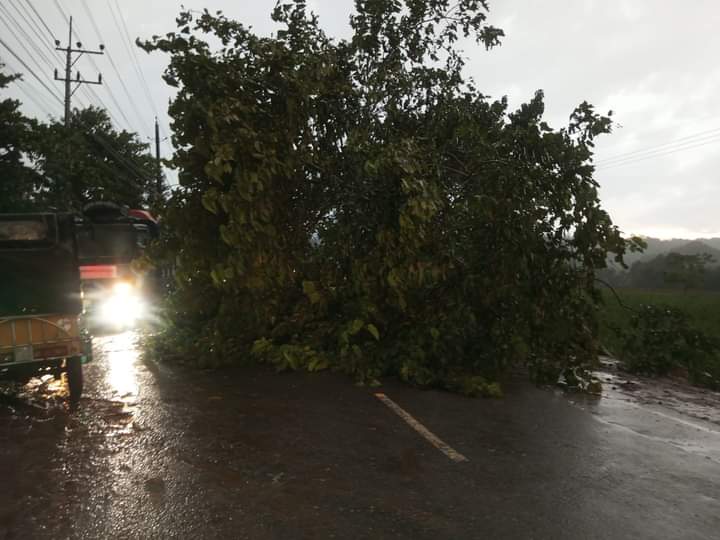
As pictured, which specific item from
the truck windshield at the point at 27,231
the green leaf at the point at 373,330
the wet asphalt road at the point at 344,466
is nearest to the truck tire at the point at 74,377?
Result: the wet asphalt road at the point at 344,466

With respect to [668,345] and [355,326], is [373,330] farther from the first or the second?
[668,345]

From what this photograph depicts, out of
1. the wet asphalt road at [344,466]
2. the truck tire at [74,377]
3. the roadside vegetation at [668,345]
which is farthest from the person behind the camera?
the roadside vegetation at [668,345]

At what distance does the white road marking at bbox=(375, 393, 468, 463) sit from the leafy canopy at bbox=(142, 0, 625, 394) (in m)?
1.08

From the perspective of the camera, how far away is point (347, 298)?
9.86m

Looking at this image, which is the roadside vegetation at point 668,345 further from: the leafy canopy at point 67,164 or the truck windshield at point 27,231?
the leafy canopy at point 67,164

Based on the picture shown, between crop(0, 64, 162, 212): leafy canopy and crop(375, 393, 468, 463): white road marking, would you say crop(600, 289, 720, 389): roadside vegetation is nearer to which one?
crop(375, 393, 468, 463): white road marking

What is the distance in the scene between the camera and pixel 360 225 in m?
9.58

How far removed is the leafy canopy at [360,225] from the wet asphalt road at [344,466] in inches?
49.1

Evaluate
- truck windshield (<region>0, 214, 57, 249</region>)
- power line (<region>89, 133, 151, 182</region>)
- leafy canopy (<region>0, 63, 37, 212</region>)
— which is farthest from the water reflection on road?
power line (<region>89, 133, 151, 182</region>)

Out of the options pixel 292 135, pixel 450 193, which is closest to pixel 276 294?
pixel 292 135

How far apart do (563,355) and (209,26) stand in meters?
7.78

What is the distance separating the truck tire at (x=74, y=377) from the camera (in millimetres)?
7059

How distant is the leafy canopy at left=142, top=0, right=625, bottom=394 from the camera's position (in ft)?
27.1

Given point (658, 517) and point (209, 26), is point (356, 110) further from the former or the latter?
point (658, 517)
